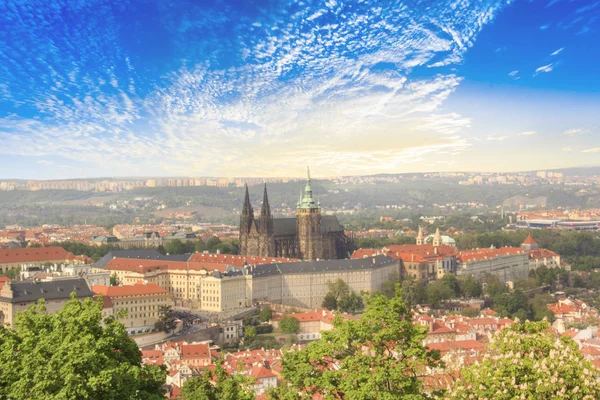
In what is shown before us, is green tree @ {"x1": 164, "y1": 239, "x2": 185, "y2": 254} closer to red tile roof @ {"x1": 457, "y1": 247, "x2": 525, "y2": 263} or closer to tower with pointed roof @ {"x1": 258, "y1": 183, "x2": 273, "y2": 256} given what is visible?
tower with pointed roof @ {"x1": 258, "y1": 183, "x2": 273, "y2": 256}

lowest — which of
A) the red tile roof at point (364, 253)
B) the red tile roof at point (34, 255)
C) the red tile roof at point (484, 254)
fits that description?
the red tile roof at point (484, 254)

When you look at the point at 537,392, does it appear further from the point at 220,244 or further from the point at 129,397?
the point at 220,244

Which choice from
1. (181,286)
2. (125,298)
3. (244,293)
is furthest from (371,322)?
(181,286)

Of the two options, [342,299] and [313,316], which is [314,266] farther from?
Result: [313,316]

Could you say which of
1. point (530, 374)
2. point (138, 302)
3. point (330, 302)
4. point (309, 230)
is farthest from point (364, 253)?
point (530, 374)

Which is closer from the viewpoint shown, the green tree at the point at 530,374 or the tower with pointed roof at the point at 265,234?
the green tree at the point at 530,374

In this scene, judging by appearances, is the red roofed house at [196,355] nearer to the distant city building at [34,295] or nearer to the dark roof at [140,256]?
the distant city building at [34,295]

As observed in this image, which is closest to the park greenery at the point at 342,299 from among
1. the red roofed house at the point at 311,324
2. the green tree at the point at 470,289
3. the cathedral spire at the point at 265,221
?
the red roofed house at the point at 311,324
